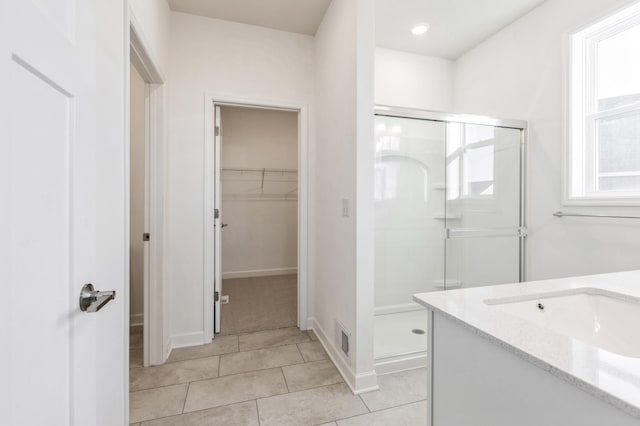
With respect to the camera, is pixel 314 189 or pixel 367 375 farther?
pixel 314 189

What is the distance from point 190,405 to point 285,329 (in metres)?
1.09

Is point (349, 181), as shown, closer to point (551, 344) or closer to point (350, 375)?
point (350, 375)

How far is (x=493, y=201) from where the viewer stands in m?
2.56

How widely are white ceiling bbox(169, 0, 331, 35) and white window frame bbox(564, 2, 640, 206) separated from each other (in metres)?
1.92

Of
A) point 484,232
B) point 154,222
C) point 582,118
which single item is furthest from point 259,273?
point 582,118

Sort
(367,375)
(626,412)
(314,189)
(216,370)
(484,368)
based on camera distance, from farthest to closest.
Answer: (314,189)
(216,370)
(367,375)
(484,368)
(626,412)

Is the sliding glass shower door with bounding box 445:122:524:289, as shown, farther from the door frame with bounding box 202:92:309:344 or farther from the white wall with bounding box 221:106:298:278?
the white wall with bounding box 221:106:298:278

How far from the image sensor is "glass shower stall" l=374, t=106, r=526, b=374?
96.7 inches

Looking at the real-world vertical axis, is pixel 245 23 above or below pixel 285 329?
above

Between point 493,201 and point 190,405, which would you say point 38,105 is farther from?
point 493,201

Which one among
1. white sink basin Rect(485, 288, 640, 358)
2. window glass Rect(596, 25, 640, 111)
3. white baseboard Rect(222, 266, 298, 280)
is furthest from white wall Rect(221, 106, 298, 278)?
white sink basin Rect(485, 288, 640, 358)

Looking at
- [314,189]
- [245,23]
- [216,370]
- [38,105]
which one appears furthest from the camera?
[314,189]

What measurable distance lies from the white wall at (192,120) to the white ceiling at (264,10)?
0.08m

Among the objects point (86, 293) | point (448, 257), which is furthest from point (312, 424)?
point (448, 257)
